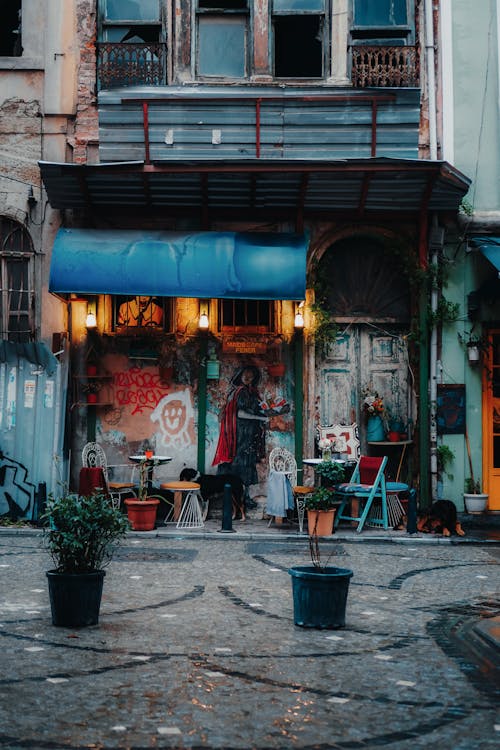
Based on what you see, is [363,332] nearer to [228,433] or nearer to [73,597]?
[228,433]

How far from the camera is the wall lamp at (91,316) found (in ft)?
52.0

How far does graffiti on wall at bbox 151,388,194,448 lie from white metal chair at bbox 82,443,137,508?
861 millimetres

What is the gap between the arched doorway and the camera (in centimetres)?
1623

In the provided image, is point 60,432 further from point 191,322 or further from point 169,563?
point 169,563

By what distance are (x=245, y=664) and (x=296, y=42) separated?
1274 cm

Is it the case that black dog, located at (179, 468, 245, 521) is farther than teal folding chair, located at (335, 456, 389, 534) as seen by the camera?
Yes

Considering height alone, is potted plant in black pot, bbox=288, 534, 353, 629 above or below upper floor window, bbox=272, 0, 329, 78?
below

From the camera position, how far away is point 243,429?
16.1 metres

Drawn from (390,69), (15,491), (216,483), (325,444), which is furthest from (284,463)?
(390,69)

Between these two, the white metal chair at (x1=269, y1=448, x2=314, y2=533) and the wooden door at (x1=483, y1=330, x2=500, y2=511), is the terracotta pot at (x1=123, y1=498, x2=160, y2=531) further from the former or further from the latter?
Answer: the wooden door at (x1=483, y1=330, x2=500, y2=511)

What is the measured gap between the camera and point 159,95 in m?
15.8

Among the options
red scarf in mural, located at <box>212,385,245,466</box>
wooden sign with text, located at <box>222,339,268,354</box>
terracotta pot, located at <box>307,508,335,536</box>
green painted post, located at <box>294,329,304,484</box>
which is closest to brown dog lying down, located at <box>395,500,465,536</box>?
terracotta pot, located at <box>307,508,335,536</box>

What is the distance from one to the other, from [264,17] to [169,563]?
992 centimetres

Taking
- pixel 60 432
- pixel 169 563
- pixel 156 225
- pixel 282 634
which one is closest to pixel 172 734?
pixel 282 634
